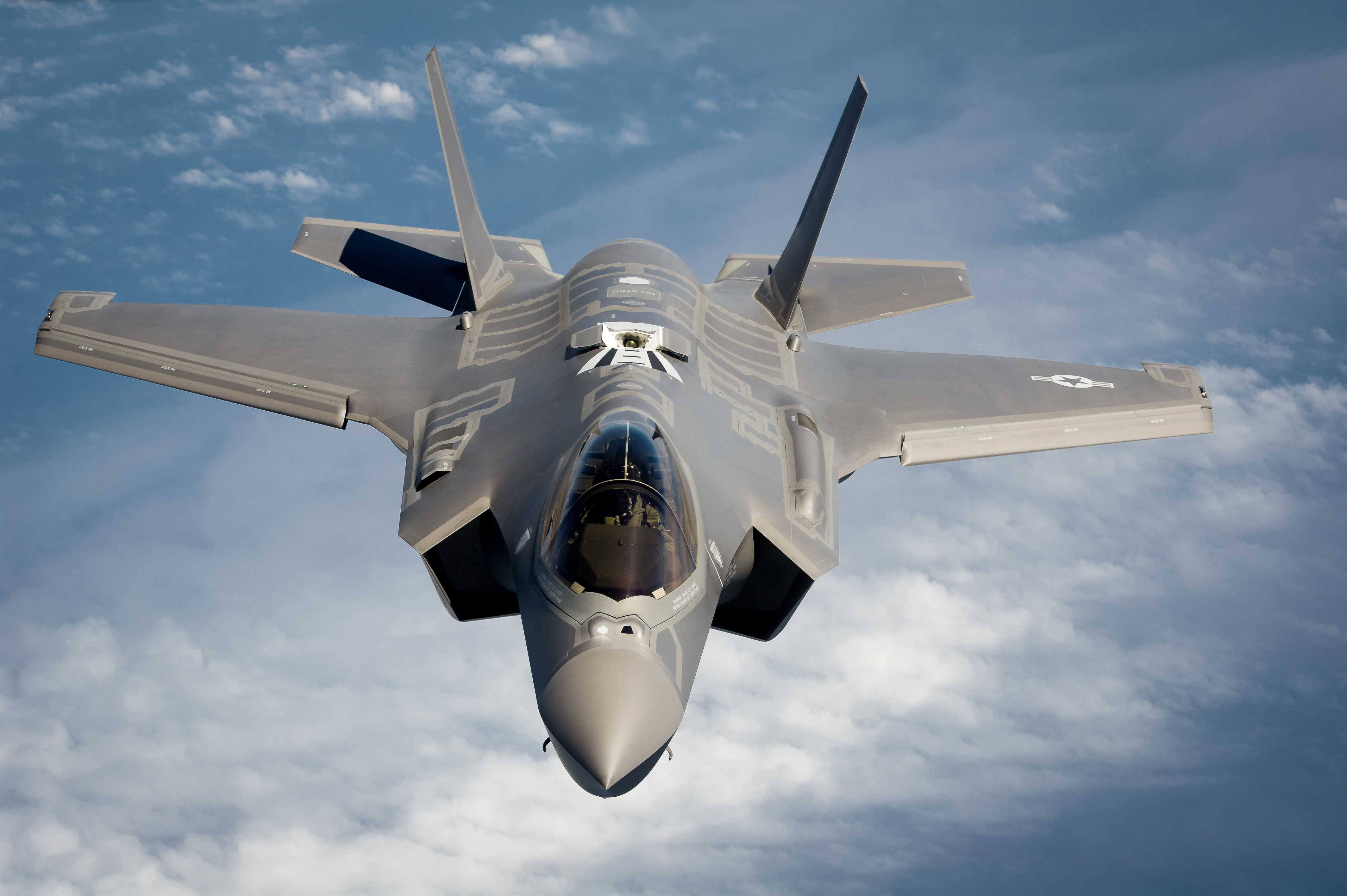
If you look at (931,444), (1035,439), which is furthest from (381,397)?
(1035,439)

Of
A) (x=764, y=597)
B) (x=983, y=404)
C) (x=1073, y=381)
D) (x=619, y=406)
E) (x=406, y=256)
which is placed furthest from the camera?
(x=406, y=256)

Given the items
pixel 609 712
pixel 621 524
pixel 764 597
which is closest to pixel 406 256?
pixel 764 597

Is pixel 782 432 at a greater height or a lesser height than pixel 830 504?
greater

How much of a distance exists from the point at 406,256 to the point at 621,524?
12166 mm

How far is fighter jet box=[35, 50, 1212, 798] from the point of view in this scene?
1035cm

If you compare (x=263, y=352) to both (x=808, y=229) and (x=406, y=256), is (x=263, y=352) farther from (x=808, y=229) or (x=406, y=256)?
(x=808, y=229)

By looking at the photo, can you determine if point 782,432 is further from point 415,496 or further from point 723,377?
point 415,496

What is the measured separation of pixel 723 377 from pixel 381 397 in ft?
17.2

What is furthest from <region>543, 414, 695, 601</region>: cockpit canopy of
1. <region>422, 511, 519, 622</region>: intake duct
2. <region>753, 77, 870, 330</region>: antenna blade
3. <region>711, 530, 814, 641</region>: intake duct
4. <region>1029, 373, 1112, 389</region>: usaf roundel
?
<region>1029, 373, 1112, 389</region>: usaf roundel

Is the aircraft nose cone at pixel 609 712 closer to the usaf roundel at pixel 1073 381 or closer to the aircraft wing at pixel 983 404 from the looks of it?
the aircraft wing at pixel 983 404

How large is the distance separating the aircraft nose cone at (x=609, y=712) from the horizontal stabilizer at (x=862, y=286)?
1105cm

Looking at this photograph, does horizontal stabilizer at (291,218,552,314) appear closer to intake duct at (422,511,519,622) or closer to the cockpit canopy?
intake duct at (422,511,519,622)

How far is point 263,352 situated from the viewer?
17.0m

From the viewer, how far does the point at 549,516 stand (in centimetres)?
1098
